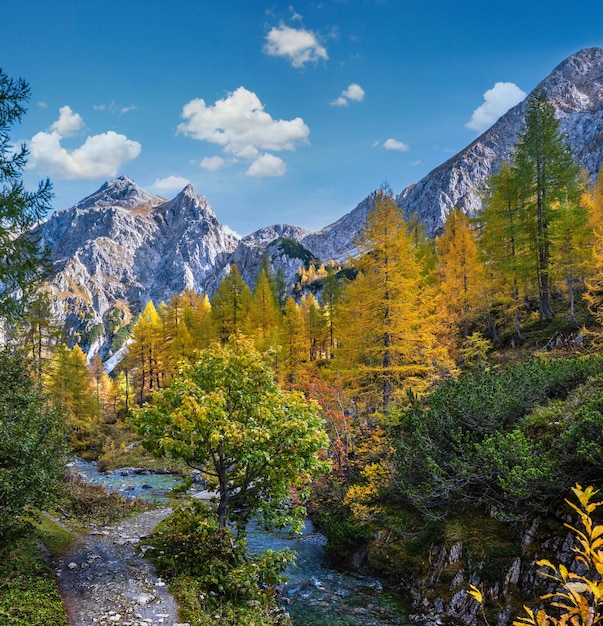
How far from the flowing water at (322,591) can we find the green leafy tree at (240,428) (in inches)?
113

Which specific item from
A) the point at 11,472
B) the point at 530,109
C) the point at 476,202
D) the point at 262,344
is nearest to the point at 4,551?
the point at 11,472

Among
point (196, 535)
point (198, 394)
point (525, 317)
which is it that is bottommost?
point (196, 535)

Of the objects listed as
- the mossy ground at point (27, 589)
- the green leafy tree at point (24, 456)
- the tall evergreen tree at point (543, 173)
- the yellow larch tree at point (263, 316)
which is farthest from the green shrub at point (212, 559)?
the tall evergreen tree at point (543, 173)

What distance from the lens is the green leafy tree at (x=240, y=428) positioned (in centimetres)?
920

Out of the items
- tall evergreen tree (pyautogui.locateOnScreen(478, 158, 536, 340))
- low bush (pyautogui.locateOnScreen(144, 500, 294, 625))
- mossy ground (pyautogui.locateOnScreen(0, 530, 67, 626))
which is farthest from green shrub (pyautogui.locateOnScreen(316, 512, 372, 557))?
tall evergreen tree (pyautogui.locateOnScreen(478, 158, 536, 340))

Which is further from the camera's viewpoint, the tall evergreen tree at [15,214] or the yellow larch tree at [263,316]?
the yellow larch tree at [263,316]

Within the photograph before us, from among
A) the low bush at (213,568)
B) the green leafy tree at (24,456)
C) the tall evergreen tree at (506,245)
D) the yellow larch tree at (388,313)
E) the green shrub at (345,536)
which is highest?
the tall evergreen tree at (506,245)

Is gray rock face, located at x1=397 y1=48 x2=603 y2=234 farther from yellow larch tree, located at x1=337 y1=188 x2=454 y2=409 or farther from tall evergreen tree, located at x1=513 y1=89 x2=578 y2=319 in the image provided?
yellow larch tree, located at x1=337 y1=188 x2=454 y2=409

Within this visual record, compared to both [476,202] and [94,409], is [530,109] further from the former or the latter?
[476,202]

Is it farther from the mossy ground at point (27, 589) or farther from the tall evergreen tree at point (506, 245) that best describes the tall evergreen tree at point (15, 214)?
the tall evergreen tree at point (506, 245)

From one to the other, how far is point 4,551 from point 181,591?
409 centimetres

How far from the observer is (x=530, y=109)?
28.4m

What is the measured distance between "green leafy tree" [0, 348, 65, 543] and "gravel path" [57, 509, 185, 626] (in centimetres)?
190

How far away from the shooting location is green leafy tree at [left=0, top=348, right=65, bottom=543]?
8.31 m
